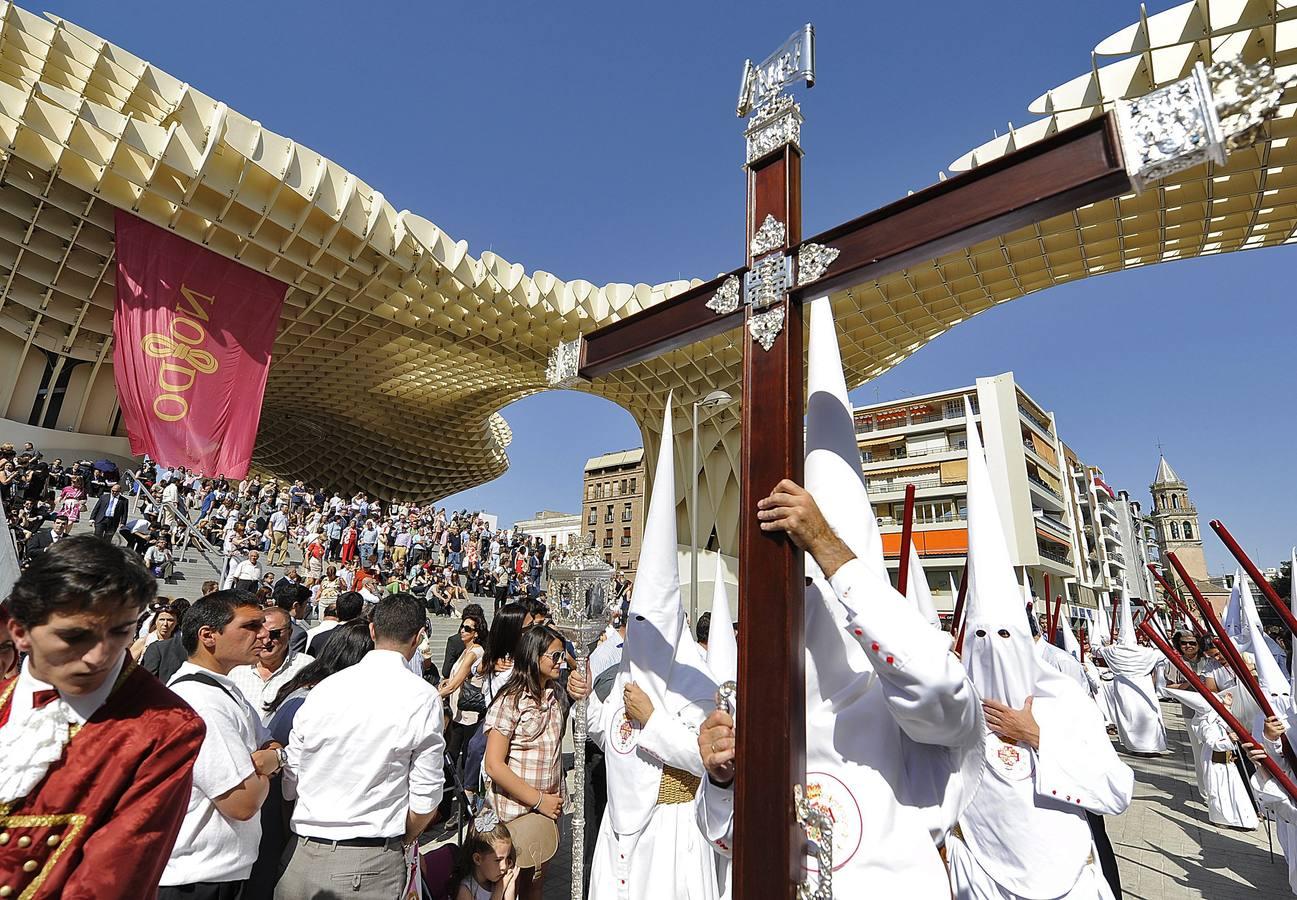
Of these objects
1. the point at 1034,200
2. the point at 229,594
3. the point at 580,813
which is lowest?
the point at 580,813

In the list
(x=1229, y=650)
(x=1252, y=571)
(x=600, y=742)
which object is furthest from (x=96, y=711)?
(x=1229, y=650)

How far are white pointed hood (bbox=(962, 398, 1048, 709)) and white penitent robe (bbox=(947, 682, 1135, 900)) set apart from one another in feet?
0.71

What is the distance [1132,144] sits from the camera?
1.49 m

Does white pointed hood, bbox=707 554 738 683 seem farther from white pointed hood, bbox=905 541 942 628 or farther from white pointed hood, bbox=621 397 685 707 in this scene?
white pointed hood, bbox=905 541 942 628

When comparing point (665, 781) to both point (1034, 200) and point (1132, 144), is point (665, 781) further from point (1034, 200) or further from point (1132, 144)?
point (1132, 144)

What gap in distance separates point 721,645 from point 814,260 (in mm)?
2108

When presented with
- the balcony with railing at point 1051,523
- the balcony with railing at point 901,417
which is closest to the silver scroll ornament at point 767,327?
the balcony with railing at point 901,417

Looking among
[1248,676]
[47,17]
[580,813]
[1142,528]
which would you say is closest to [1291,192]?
[1248,676]

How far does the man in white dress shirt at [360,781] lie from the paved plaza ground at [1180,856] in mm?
2162

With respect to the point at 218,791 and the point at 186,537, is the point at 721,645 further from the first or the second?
the point at 186,537

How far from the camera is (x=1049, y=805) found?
2.73 m

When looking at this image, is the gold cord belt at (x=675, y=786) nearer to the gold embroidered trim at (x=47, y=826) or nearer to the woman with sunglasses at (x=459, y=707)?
the gold embroidered trim at (x=47, y=826)

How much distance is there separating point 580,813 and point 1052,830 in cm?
201

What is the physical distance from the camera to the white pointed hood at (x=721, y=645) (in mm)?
3232
